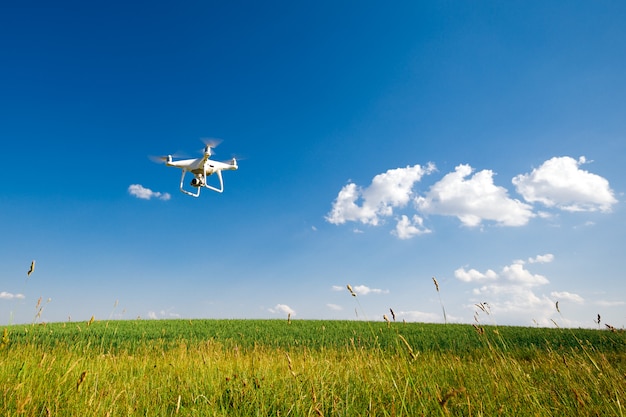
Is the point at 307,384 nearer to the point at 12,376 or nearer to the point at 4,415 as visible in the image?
the point at 4,415

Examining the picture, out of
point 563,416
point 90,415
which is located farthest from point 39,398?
point 563,416

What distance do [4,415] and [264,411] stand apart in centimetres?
225

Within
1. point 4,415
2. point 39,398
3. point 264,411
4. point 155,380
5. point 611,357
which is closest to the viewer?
point 4,415

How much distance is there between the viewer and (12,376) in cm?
467

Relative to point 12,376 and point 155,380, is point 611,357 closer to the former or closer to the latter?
point 155,380

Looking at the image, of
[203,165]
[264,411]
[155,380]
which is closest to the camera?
[264,411]

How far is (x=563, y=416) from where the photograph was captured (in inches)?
147

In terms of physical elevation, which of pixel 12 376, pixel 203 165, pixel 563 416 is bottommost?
pixel 563 416

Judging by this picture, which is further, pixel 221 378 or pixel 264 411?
pixel 221 378

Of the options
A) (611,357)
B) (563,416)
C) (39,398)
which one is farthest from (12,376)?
(611,357)

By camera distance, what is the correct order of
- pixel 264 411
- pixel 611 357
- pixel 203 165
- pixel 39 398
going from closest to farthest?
pixel 264 411 < pixel 39 398 < pixel 611 357 < pixel 203 165

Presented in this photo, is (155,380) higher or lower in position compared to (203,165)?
lower

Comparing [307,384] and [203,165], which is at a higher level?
[203,165]

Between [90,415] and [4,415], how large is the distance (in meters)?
0.70
